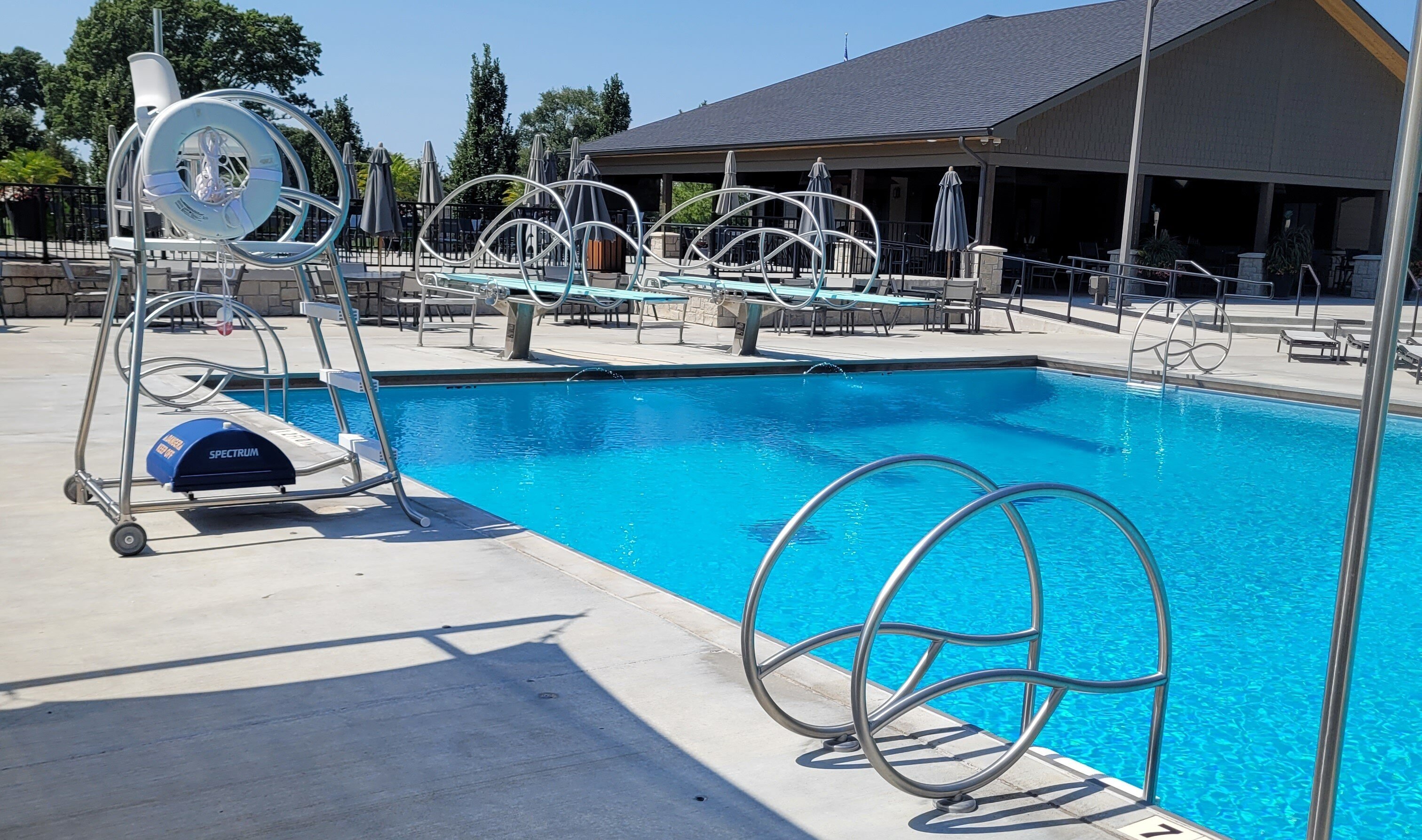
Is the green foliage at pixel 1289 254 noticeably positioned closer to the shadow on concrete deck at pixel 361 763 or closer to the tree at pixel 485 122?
the shadow on concrete deck at pixel 361 763

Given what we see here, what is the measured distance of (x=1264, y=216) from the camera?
26.5m

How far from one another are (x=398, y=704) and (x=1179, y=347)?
15.9 m

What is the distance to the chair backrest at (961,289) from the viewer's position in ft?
62.9

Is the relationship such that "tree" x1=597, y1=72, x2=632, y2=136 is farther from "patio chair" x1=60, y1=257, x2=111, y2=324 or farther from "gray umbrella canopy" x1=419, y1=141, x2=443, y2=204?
"patio chair" x1=60, y1=257, x2=111, y2=324

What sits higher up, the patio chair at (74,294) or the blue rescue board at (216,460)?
the patio chair at (74,294)

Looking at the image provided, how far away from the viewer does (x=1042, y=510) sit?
847cm

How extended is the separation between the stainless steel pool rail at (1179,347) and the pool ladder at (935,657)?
30.9 ft

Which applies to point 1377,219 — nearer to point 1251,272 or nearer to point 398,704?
point 1251,272

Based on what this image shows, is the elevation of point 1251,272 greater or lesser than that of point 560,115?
lesser

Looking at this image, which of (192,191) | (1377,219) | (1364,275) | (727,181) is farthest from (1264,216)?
(192,191)

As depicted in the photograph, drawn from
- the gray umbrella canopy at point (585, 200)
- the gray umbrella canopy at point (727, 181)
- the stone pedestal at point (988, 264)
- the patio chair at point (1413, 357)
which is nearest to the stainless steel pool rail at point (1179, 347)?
the patio chair at point (1413, 357)

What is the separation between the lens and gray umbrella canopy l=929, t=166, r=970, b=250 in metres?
19.8

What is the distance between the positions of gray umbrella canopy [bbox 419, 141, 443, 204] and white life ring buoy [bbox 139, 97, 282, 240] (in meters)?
15.5

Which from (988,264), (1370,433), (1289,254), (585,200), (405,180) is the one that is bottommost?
(1370,433)
